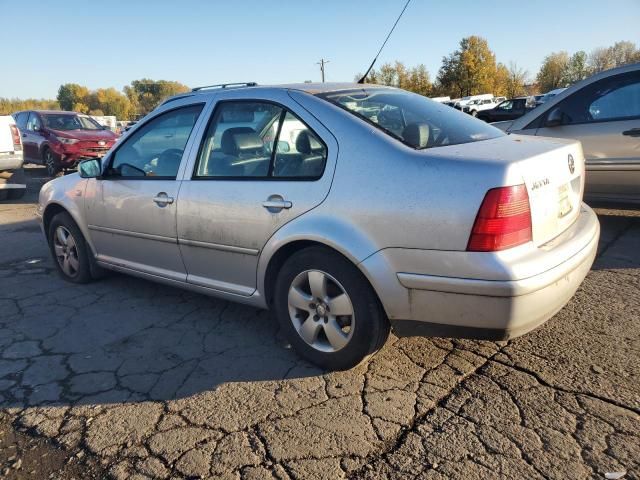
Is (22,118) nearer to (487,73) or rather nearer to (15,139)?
(15,139)

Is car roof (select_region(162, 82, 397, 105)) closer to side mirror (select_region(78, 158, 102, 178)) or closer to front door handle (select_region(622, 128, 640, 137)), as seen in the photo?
side mirror (select_region(78, 158, 102, 178))

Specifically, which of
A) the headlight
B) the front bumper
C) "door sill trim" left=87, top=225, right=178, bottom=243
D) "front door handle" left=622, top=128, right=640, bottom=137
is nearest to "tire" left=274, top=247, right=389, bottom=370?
the front bumper

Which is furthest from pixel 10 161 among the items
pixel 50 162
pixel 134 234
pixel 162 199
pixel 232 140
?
pixel 232 140

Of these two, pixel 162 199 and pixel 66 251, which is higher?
pixel 162 199

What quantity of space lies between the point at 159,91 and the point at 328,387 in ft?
421

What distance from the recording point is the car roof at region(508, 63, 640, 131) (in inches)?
209

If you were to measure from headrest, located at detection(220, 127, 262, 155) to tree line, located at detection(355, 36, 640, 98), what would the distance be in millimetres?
51755

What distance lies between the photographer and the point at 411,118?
9.89 feet

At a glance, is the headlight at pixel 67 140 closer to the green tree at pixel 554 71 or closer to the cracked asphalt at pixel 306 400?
the cracked asphalt at pixel 306 400

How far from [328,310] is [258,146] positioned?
3.64 feet

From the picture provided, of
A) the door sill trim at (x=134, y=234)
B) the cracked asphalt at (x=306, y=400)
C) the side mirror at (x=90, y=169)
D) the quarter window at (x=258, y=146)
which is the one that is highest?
the quarter window at (x=258, y=146)

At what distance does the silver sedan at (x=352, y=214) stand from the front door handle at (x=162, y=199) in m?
0.01

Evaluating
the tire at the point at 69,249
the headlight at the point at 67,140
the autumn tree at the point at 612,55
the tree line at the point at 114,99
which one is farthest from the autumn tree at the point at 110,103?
the tire at the point at 69,249

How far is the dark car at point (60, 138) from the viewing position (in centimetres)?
1235
